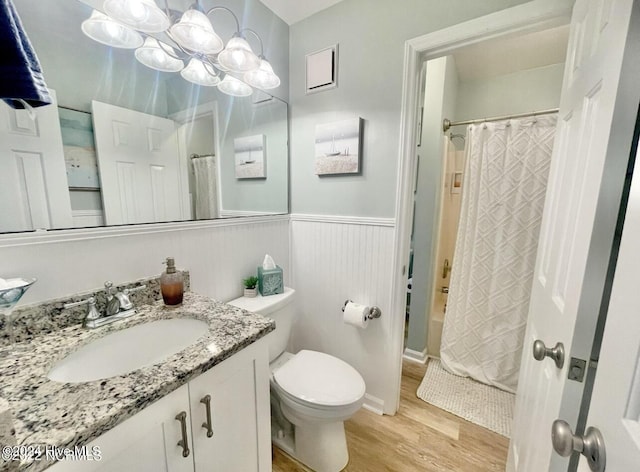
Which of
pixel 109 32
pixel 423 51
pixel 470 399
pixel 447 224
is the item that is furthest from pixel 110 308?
pixel 447 224

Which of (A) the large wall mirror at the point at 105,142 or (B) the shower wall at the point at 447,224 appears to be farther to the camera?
(B) the shower wall at the point at 447,224

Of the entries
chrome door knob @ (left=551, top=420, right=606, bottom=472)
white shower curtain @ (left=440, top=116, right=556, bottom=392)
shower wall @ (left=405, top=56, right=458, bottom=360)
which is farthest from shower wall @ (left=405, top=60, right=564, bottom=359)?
chrome door knob @ (left=551, top=420, right=606, bottom=472)

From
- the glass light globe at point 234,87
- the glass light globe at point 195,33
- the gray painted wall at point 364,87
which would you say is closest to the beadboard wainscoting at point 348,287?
the gray painted wall at point 364,87

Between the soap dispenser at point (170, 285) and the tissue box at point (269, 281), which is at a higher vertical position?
the soap dispenser at point (170, 285)

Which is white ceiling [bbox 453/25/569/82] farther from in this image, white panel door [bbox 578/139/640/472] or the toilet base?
the toilet base

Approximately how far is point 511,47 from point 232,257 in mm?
2453

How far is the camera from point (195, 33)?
102cm

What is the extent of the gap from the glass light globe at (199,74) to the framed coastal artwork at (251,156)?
30 cm

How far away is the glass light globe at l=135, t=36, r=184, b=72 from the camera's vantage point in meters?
1.02

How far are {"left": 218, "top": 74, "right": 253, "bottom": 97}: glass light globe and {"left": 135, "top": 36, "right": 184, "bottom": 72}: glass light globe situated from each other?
23 cm

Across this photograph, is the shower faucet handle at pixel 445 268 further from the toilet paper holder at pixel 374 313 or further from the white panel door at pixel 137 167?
the white panel door at pixel 137 167

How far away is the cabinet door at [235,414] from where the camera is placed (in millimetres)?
712

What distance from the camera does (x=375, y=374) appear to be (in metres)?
1.61

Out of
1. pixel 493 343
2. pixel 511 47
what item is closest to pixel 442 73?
pixel 511 47
